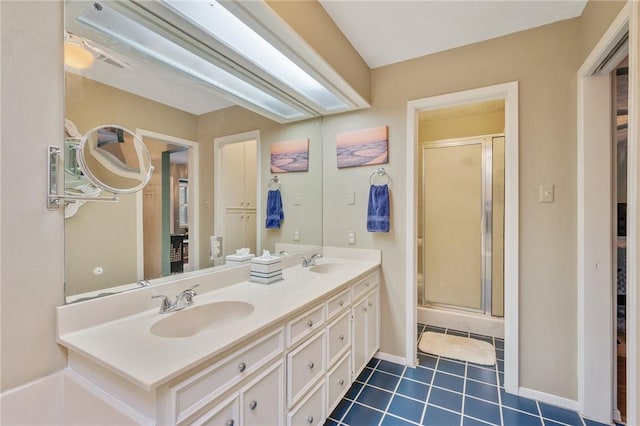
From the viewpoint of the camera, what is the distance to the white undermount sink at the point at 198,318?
3.73ft

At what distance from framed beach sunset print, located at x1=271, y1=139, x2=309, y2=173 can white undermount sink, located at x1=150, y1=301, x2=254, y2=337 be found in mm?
1176

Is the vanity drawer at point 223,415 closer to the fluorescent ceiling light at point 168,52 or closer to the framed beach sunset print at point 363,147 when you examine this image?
the fluorescent ceiling light at point 168,52

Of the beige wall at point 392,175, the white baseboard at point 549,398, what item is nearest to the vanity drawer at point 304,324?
the beige wall at point 392,175

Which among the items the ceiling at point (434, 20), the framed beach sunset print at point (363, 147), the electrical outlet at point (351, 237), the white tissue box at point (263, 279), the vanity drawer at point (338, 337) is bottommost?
the vanity drawer at point (338, 337)

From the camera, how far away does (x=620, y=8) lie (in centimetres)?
126

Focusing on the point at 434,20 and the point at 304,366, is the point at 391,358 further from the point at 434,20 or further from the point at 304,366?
the point at 434,20

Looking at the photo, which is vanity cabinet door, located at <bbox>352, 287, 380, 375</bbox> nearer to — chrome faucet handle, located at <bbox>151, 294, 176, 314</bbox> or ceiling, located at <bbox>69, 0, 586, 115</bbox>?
chrome faucet handle, located at <bbox>151, 294, 176, 314</bbox>

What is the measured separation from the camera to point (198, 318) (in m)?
1.28

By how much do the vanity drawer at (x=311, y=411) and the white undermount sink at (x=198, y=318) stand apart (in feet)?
1.66

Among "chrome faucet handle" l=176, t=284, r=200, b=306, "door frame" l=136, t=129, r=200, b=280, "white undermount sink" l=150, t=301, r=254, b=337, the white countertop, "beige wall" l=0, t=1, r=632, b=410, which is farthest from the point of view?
"door frame" l=136, t=129, r=200, b=280

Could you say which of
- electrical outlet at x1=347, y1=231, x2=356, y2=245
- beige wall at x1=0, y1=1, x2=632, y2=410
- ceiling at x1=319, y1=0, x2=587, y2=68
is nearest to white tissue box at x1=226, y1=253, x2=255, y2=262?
beige wall at x1=0, y1=1, x2=632, y2=410

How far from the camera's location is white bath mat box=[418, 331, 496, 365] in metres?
2.37

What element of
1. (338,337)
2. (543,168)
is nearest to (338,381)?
(338,337)

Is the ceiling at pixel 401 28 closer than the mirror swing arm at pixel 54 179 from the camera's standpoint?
No
